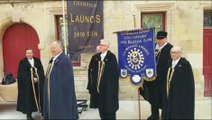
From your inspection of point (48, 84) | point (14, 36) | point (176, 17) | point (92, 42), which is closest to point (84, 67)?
point (92, 42)

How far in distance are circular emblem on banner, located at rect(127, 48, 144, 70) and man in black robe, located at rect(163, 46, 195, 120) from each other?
2.84 feet

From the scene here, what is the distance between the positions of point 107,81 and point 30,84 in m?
1.84

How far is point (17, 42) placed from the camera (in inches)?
345

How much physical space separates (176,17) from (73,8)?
3.04m

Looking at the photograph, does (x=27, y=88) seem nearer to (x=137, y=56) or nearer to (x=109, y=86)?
(x=109, y=86)

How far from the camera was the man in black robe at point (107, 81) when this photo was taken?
5.77 m

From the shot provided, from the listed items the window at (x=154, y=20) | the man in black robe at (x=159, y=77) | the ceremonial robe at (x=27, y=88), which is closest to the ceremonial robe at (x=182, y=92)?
the man in black robe at (x=159, y=77)

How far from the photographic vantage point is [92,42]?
729 cm

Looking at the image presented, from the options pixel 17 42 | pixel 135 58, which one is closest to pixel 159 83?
pixel 135 58

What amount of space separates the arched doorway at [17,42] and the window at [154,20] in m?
3.12

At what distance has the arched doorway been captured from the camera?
28.6ft

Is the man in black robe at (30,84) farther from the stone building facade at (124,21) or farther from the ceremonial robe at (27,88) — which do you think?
the stone building facade at (124,21)

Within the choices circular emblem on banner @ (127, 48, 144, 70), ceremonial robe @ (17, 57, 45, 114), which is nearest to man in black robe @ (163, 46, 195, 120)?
circular emblem on banner @ (127, 48, 144, 70)

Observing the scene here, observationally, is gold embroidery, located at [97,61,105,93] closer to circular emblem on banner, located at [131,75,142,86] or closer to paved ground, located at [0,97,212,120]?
circular emblem on banner, located at [131,75,142,86]
